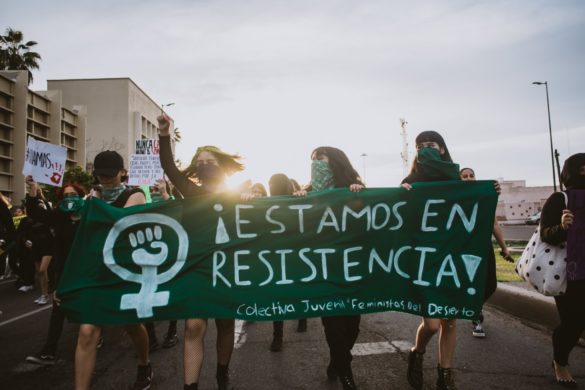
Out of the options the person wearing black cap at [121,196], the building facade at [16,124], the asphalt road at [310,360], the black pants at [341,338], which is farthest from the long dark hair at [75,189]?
the building facade at [16,124]

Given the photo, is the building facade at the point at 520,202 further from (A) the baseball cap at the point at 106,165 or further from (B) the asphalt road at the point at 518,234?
(A) the baseball cap at the point at 106,165

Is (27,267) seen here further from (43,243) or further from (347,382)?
(347,382)

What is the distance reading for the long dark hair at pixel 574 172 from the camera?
3444 mm

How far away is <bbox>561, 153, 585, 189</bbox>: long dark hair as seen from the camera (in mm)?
3444

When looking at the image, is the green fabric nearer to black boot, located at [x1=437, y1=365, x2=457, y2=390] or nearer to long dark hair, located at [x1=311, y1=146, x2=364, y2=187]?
long dark hair, located at [x1=311, y1=146, x2=364, y2=187]

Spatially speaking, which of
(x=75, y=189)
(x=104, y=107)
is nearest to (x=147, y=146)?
(x=75, y=189)

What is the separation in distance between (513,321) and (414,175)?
3.28 meters

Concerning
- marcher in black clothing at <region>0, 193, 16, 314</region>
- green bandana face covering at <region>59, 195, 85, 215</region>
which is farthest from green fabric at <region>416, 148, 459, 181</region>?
marcher in black clothing at <region>0, 193, 16, 314</region>

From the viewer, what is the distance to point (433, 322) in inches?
128

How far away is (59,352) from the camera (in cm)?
448

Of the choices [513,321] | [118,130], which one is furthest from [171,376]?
[118,130]

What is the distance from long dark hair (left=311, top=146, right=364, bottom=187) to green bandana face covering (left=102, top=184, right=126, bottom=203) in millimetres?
1815

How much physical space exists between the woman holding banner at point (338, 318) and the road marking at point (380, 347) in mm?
770

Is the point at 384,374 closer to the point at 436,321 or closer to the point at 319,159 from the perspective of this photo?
the point at 436,321
